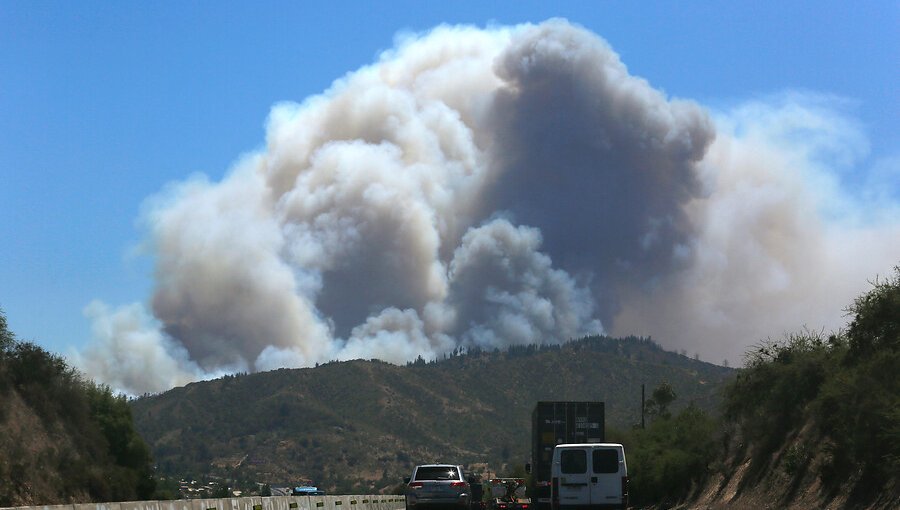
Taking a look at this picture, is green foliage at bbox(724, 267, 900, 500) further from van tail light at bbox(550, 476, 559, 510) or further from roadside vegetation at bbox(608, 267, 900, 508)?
van tail light at bbox(550, 476, 559, 510)

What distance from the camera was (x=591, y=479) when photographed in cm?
3547

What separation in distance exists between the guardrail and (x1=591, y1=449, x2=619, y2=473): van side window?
974 cm

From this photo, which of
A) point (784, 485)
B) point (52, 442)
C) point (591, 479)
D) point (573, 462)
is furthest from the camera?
point (52, 442)

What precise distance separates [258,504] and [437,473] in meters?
12.7

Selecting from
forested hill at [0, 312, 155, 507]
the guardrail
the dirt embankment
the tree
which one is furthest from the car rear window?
the tree

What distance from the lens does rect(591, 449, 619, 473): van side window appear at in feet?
116

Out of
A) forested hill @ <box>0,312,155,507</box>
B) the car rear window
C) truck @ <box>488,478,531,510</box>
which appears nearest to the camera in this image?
the car rear window

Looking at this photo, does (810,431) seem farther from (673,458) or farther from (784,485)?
(673,458)

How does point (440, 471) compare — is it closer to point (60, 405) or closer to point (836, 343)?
point (836, 343)

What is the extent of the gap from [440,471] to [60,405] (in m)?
36.0

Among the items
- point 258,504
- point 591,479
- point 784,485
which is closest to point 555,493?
point 591,479

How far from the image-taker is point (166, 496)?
86.1 m

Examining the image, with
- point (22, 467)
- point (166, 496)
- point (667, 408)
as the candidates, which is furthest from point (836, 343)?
point (667, 408)

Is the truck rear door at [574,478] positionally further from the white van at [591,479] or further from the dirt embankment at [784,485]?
the dirt embankment at [784,485]
